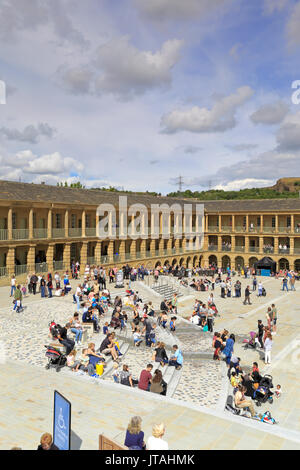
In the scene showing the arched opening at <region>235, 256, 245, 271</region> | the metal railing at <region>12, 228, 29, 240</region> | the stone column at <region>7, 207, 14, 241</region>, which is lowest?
the arched opening at <region>235, 256, 245, 271</region>

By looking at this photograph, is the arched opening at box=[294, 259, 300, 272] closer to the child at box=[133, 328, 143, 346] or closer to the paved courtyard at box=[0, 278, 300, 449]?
the paved courtyard at box=[0, 278, 300, 449]

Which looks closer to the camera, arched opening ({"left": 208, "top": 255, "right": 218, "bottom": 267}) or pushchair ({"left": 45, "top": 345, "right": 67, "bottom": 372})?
pushchair ({"left": 45, "top": 345, "right": 67, "bottom": 372})

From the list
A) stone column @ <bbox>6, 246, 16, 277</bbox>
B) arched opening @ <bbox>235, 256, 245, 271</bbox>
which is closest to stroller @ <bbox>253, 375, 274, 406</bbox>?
stone column @ <bbox>6, 246, 16, 277</bbox>

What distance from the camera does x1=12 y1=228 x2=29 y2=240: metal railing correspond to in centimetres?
2821

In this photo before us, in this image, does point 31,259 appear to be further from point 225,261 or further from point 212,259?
point 225,261

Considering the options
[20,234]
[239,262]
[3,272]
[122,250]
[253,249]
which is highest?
[20,234]

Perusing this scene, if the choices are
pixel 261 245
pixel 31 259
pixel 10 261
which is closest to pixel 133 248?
pixel 31 259

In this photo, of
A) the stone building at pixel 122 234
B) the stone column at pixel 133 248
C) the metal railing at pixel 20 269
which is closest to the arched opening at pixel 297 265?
the stone building at pixel 122 234

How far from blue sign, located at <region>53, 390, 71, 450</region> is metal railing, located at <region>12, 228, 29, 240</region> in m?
23.9

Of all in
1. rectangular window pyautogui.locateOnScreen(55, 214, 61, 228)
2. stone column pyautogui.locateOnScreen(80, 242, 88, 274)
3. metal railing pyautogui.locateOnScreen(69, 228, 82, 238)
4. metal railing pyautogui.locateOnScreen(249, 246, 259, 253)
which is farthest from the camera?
metal railing pyautogui.locateOnScreen(249, 246, 259, 253)

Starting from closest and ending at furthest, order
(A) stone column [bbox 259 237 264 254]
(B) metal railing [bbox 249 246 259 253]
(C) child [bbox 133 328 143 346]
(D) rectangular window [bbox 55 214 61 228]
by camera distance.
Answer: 1. (C) child [bbox 133 328 143 346]
2. (D) rectangular window [bbox 55 214 61 228]
3. (A) stone column [bbox 259 237 264 254]
4. (B) metal railing [bbox 249 246 259 253]

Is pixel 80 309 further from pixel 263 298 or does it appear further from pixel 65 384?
pixel 263 298

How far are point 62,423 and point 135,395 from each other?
3.58 m

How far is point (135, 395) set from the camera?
9180mm
